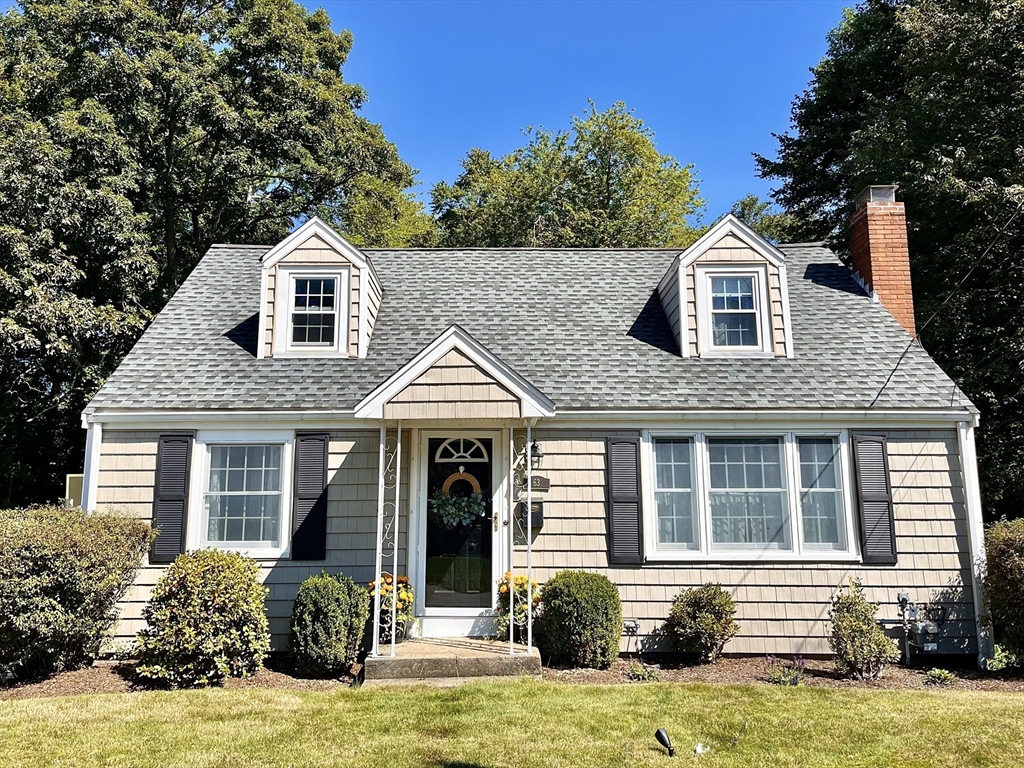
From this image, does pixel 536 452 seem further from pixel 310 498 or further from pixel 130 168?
pixel 130 168

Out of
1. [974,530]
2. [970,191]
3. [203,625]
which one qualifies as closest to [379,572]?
[203,625]

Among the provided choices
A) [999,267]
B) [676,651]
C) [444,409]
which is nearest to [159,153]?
[444,409]

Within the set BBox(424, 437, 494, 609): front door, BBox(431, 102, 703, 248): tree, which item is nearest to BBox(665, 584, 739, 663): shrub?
BBox(424, 437, 494, 609): front door

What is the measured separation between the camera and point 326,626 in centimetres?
803

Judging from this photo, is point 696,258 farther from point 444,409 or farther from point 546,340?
point 444,409

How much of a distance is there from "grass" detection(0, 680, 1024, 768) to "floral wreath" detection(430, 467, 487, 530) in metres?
2.33

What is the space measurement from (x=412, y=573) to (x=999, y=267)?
513 inches

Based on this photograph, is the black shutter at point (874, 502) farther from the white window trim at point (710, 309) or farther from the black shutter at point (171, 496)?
the black shutter at point (171, 496)

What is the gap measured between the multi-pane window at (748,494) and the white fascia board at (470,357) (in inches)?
104

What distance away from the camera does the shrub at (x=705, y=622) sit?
859 cm

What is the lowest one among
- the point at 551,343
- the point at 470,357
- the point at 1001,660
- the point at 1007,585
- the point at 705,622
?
the point at 1001,660

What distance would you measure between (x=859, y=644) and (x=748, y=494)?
7.13ft

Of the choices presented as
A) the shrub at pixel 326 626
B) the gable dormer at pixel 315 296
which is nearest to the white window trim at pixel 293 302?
the gable dormer at pixel 315 296

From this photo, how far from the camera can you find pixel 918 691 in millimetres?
7543
